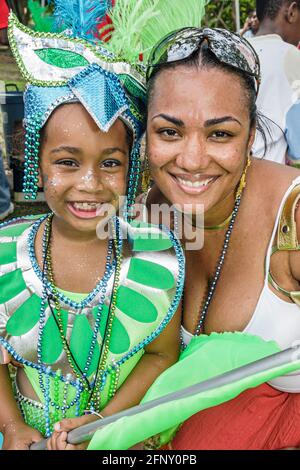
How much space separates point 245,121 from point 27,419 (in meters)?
1.04

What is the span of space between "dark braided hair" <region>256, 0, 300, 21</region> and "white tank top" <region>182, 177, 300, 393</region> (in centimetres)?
190

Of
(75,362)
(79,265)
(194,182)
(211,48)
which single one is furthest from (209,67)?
(75,362)

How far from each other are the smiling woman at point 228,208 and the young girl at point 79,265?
5.0 inches

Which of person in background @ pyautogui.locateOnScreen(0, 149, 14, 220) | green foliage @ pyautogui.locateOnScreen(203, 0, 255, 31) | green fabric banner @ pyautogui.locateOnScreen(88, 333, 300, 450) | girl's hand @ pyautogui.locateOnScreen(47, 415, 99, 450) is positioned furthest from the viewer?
green foliage @ pyautogui.locateOnScreen(203, 0, 255, 31)

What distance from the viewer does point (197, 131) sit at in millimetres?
1609

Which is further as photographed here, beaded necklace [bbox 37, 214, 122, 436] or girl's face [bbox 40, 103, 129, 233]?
beaded necklace [bbox 37, 214, 122, 436]

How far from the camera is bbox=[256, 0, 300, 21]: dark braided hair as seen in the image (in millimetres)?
3375

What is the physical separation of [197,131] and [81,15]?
0.53m

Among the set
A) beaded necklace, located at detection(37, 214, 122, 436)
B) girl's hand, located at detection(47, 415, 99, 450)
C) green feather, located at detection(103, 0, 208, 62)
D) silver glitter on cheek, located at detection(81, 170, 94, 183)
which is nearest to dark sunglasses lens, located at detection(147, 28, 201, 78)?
green feather, located at detection(103, 0, 208, 62)

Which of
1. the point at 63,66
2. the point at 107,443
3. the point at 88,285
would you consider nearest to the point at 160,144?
the point at 63,66

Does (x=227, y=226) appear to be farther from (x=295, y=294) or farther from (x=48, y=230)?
(x=48, y=230)

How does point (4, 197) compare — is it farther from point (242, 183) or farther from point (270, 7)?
point (242, 183)

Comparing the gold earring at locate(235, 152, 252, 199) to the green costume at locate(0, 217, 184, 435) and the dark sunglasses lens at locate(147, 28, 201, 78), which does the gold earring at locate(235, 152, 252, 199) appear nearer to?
the green costume at locate(0, 217, 184, 435)

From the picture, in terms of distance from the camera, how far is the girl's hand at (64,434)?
1.58 meters
